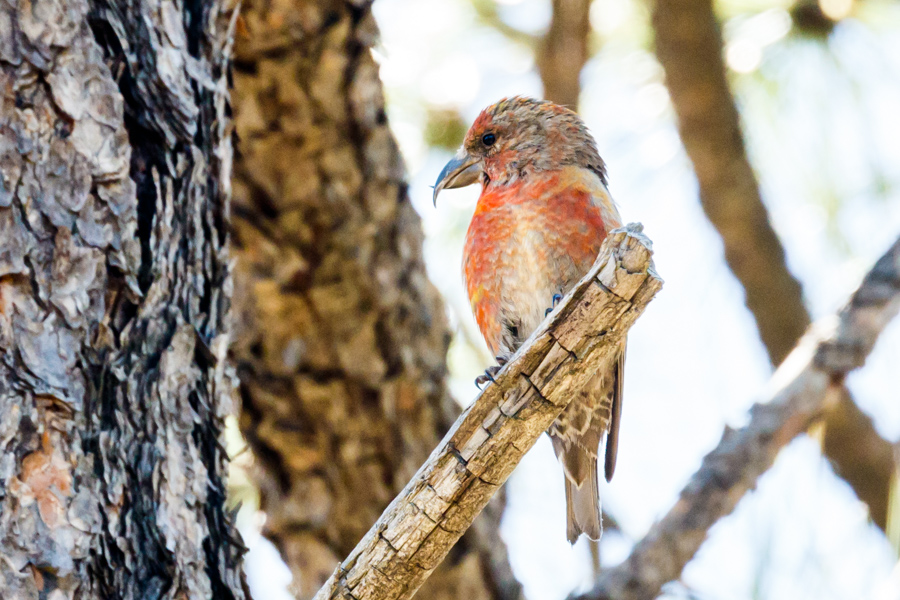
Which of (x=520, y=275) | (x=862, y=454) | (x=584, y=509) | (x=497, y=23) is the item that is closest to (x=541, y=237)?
(x=520, y=275)

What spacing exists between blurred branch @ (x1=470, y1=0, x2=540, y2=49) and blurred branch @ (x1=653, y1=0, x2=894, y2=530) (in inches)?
28.0

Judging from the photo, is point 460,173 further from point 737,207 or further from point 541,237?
point 737,207

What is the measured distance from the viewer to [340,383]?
345 centimetres

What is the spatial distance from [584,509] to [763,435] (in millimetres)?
634

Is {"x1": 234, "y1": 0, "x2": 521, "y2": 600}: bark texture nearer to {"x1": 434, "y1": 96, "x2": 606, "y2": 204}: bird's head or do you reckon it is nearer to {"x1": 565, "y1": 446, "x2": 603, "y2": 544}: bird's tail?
{"x1": 434, "y1": 96, "x2": 606, "y2": 204}: bird's head

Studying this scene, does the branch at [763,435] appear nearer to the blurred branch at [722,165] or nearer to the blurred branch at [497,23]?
the blurred branch at [722,165]

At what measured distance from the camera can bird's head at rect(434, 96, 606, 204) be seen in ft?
10.5

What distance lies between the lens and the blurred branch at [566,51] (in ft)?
12.4

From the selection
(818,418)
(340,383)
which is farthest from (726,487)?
(340,383)

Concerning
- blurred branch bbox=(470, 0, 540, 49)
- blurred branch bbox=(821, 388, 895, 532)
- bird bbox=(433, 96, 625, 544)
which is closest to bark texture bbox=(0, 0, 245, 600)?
bird bbox=(433, 96, 625, 544)

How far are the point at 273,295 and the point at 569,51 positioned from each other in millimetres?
1611

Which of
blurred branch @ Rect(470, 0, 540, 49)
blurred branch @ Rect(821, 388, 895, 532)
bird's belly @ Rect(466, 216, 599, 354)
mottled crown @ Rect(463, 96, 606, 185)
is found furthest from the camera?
blurred branch @ Rect(470, 0, 540, 49)

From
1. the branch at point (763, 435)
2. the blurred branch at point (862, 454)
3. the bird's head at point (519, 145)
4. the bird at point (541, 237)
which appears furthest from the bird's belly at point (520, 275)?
the blurred branch at point (862, 454)

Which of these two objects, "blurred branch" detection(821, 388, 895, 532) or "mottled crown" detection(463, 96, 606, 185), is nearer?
"mottled crown" detection(463, 96, 606, 185)
